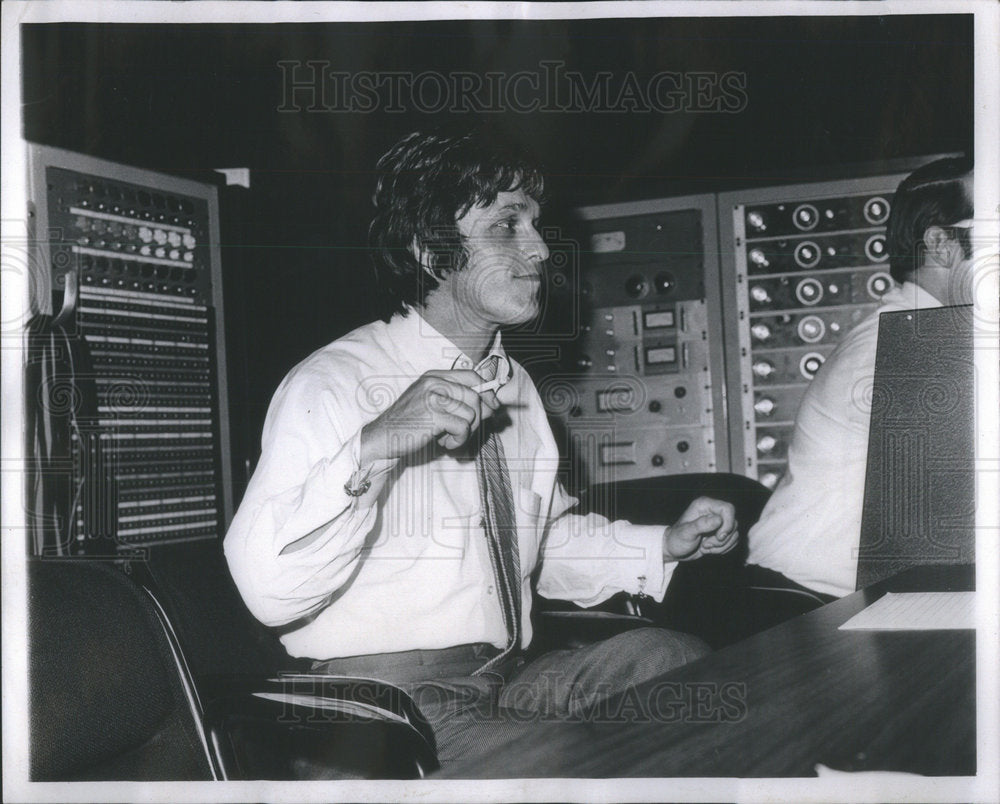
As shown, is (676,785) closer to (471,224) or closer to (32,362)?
(471,224)

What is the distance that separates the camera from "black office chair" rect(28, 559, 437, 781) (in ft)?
2.90

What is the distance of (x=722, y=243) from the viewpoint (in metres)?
1.50

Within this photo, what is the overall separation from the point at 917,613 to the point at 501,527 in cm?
53

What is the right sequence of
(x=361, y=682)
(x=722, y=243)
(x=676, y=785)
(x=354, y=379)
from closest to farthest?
(x=361, y=682), (x=676, y=785), (x=354, y=379), (x=722, y=243)

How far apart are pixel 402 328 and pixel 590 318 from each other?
1.09 feet

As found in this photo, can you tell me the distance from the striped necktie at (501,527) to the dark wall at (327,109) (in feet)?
0.84

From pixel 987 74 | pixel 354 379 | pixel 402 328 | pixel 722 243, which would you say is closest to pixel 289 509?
pixel 354 379

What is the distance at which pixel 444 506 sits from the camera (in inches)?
44.7

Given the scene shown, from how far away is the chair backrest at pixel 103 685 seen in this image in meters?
0.94

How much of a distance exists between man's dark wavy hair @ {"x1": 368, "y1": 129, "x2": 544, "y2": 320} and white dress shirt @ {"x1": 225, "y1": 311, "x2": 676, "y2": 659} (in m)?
0.07

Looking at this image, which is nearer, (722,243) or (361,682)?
(361,682)

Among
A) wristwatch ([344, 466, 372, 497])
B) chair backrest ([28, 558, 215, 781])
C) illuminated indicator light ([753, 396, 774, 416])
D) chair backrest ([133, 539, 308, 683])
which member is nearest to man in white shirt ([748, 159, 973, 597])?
illuminated indicator light ([753, 396, 774, 416])

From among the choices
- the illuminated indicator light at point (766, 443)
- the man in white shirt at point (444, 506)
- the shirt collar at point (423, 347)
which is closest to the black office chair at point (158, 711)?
the man in white shirt at point (444, 506)

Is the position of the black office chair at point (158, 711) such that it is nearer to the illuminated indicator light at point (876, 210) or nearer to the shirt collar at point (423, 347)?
the shirt collar at point (423, 347)
